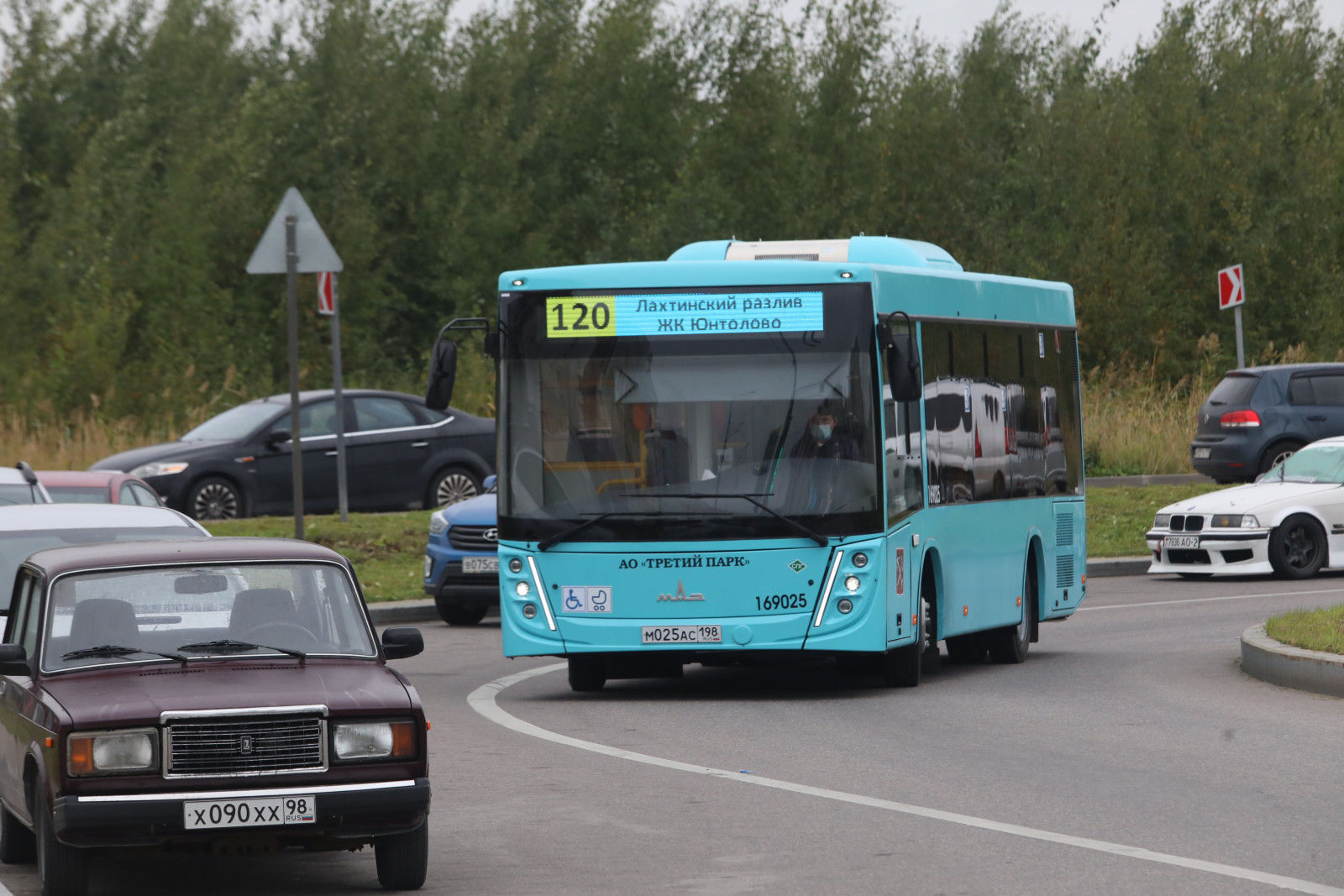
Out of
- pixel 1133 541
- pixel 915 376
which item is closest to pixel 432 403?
pixel 915 376

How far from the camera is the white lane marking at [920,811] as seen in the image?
7.88 meters

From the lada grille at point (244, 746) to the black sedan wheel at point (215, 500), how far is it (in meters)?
18.6

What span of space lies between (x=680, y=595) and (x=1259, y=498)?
1136 centimetres

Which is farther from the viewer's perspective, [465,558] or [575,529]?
[465,558]

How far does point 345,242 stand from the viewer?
5353cm

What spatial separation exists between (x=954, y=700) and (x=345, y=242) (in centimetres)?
4078

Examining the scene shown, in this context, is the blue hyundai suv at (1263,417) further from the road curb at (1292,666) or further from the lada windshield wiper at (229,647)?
the lada windshield wiper at (229,647)

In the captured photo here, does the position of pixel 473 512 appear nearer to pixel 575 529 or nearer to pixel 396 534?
pixel 396 534

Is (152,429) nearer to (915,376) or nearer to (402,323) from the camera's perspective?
(915,376)

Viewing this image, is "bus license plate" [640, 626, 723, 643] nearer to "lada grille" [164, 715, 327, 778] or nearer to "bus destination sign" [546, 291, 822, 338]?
"bus destination sign" [546, 291, 822, 338]

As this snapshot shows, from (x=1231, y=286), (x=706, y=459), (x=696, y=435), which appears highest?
(x=1231, y=286)

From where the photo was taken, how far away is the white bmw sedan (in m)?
23.7

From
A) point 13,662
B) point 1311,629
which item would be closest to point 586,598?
point 1311,629

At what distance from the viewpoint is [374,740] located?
7.65 meters
